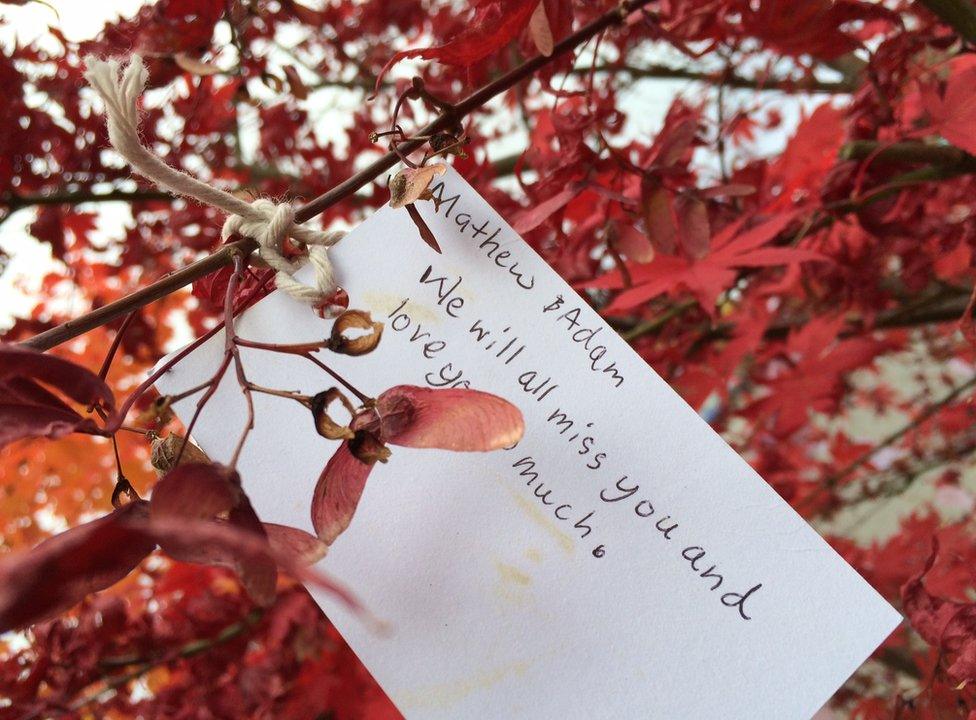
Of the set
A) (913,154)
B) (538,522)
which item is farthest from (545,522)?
(913,154)

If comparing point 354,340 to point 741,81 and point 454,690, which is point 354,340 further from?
point 741,81

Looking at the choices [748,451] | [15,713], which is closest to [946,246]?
[748,451]

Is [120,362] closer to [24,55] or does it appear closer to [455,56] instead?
[24,55]

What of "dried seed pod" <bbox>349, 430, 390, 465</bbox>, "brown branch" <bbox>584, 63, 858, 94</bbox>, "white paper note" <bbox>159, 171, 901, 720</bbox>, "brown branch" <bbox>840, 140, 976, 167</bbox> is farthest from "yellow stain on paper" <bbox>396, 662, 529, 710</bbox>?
"brown branch" <bbox>584, 63, 858, 94</bbox>

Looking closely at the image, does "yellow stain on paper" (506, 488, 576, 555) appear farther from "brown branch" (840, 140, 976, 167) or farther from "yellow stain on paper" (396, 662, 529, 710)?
"brown branch" (840, 140, 976, 167)

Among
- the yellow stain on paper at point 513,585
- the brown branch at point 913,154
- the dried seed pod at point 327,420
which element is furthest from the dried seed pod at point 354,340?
the brown branch at point 913,154

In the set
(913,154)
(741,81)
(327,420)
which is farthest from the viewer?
(741,81)

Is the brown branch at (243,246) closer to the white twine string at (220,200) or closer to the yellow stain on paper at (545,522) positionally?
the white twine string at (220,200)
